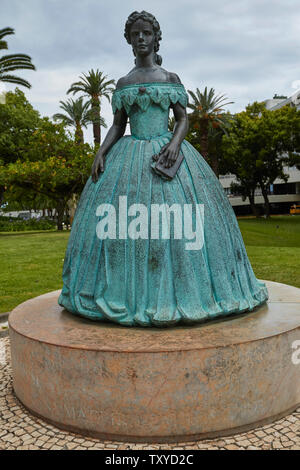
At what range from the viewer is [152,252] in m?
3.18

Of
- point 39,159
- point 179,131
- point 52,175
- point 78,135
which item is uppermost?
point 78,135

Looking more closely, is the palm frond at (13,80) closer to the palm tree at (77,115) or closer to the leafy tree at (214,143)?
the palm tree at (77,115)

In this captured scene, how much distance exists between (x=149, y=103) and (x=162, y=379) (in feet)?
7.41

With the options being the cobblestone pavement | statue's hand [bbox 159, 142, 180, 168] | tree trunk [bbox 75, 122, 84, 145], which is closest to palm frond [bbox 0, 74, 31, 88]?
tree trunk [bbox 75, 122, 84, 145]

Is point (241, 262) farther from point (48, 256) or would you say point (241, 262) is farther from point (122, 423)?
point (48, 256)

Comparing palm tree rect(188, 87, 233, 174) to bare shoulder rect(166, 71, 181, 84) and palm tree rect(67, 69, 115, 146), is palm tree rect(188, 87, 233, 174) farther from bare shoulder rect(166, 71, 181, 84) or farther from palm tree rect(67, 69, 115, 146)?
bare shoulder rect(166, 71, 181, 84)

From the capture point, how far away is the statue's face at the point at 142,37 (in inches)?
138

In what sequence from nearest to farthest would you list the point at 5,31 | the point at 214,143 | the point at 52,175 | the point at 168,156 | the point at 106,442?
the point at 106,442 → the point at 168,156 → the point at 5,31 → the point at 52,175 → the point at 214,143

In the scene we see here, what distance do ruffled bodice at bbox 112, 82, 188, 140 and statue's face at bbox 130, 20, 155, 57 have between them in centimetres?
32

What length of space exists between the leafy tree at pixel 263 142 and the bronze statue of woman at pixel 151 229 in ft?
100

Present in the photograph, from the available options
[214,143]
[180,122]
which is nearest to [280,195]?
[214,143]

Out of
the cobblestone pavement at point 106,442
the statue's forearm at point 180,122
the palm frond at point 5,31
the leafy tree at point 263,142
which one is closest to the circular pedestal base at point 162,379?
the cobblestone pavement at point 106,442

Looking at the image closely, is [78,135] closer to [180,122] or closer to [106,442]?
[180,122]
